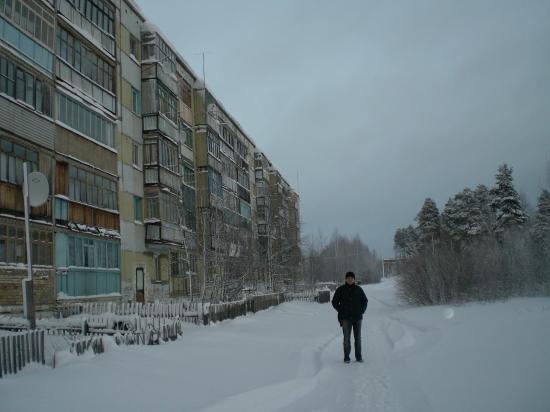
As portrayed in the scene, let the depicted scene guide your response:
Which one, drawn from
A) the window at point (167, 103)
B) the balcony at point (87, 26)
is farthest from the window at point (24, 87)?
the window at point (167, 103)

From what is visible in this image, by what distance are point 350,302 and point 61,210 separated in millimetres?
14330

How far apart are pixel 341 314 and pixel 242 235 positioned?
23383 millimetres

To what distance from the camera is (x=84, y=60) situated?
80.4 feet

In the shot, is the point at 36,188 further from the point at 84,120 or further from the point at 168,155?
the point at 168,155

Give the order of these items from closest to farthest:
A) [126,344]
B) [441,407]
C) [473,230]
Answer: [441,407] < [126,344] < [473,230]

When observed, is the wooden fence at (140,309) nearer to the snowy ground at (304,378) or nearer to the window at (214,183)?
the snowy ground at (304,378)

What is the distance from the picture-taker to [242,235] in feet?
115

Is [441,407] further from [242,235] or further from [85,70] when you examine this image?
[242,235]

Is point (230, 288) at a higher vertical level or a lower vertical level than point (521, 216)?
lower

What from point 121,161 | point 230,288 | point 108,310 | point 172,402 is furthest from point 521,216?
point 172,402

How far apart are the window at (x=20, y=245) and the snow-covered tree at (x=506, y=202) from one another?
143 feet

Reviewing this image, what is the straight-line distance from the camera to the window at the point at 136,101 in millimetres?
30281

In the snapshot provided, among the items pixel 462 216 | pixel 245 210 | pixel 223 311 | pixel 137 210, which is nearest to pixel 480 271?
pixel 223 311

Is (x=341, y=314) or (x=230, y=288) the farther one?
(x=230, y=288)
